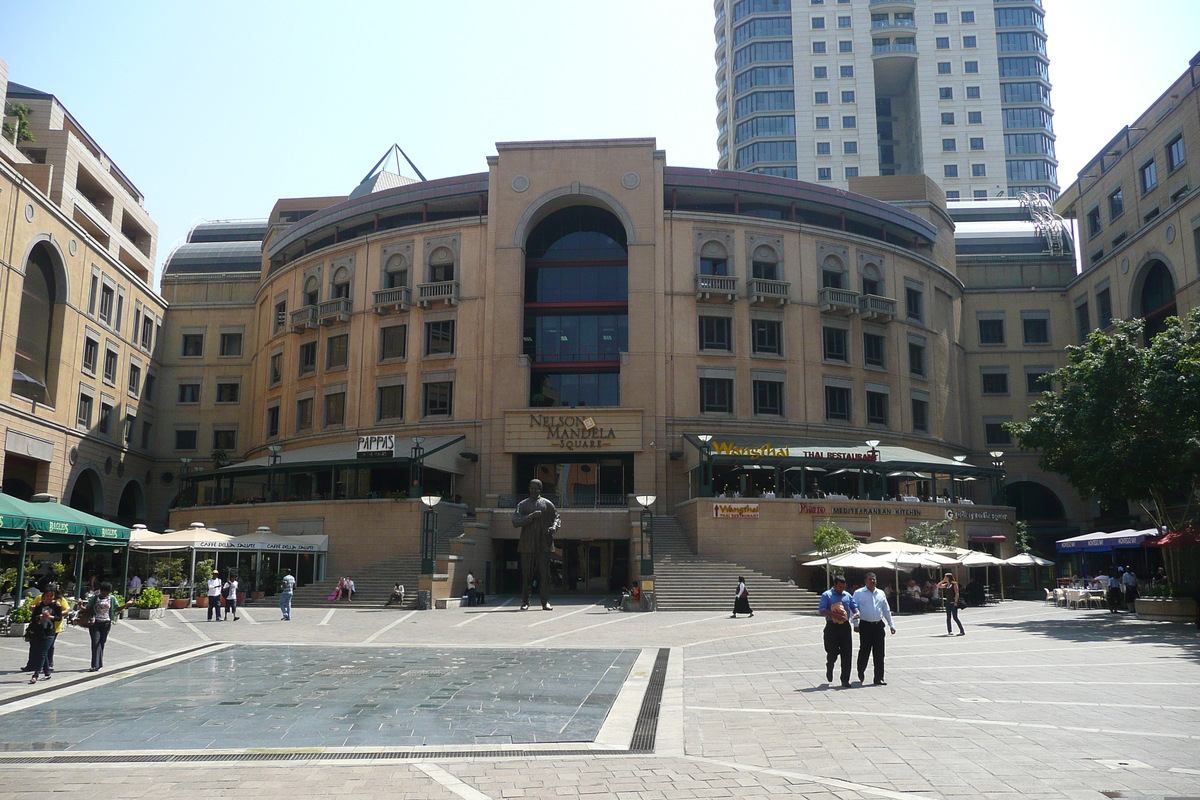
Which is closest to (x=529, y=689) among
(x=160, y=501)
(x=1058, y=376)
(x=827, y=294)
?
(x=1058, y=376)

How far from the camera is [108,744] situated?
10.4 metres

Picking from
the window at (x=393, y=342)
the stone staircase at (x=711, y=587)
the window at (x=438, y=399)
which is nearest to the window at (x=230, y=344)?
the window at (x=393, y=342)

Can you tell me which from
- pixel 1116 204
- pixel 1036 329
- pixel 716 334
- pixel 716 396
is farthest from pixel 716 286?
pixel 1116 204

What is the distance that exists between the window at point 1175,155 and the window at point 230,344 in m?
58.8

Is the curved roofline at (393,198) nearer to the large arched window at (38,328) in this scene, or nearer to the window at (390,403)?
the window at (390,403)

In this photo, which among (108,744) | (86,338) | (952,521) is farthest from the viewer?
(86,338)

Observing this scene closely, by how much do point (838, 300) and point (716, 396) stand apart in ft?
29.4

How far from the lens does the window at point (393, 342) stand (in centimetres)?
4988

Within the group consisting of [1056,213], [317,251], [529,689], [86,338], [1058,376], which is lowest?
[529,689]

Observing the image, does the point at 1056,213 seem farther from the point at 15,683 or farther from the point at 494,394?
the point at 15,683

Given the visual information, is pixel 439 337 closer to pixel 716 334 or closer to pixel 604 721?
pixel 716 334

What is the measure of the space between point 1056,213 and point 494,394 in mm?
43898

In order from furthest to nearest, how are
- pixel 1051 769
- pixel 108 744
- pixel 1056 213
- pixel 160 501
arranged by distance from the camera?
pixel 1056 213
pixel 160 501
pixel 108 744
pixel 1051 769

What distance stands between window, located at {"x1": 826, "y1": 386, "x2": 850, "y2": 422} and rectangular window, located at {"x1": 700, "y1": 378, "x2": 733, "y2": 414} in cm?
577
